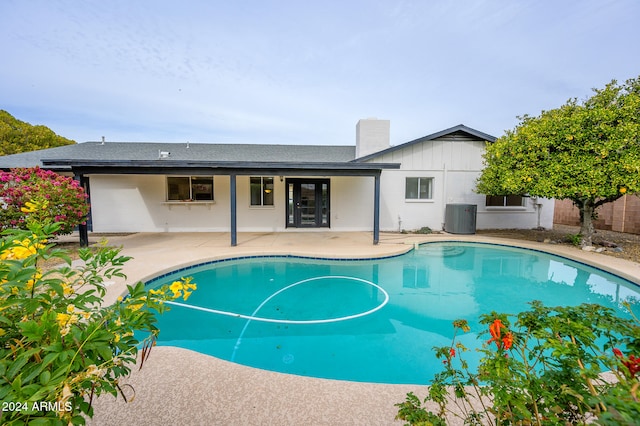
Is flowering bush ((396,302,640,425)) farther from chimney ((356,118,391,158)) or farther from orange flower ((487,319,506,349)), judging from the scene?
chimney ((356,118,391,158))

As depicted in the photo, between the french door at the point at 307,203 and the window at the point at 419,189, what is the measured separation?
140 inches

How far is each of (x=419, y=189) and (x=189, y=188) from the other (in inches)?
388

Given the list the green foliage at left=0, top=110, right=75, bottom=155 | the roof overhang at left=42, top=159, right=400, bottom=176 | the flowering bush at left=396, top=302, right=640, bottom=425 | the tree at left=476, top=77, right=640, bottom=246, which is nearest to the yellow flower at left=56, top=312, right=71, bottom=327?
the flowering bush at left=396, top=302, right=640, bottom=425

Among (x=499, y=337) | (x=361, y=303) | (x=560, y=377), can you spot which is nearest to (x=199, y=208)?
(x=361, y=303)

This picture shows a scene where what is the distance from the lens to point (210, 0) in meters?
8.67

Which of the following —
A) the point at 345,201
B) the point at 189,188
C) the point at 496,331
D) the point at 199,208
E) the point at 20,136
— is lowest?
the point at 496,331

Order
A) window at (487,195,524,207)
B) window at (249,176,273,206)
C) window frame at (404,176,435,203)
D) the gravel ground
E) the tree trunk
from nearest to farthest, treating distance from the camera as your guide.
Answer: the gravel ground, the tree trunk, window at (249,176,273,206), window frame at (404,176,435,203), window at (487,195,524,207)

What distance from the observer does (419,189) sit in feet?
38.0

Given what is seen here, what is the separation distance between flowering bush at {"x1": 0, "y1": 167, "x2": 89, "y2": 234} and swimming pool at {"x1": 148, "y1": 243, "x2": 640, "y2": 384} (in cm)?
336

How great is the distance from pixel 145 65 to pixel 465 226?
14357 millimetres

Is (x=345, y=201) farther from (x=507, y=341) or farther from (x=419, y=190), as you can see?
(x=507, y=341)

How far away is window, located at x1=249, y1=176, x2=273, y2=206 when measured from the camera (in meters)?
11.3

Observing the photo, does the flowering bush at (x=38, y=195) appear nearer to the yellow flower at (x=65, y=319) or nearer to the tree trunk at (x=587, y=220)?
the yellow flower at (x=65, y=319)

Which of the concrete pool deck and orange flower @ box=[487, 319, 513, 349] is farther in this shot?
the concrete pool deck
